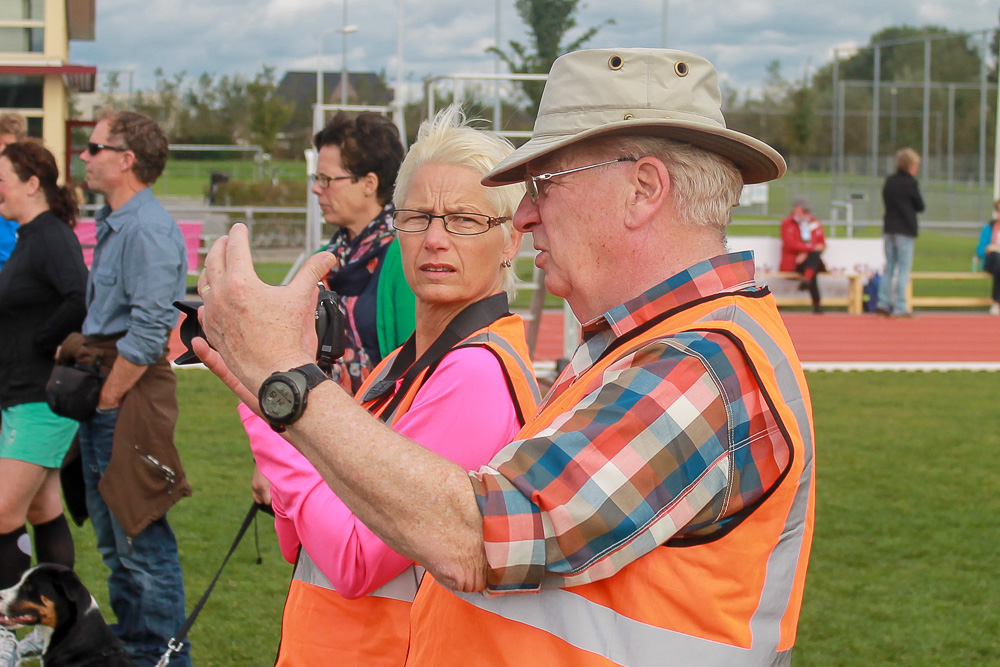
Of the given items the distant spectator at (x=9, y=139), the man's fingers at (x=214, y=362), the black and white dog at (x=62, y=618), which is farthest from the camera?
the distant spectator at (x=9, y=139)

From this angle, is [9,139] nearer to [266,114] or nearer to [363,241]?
[363,241]

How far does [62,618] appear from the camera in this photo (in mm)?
3812

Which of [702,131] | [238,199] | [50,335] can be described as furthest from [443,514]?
[238,199]

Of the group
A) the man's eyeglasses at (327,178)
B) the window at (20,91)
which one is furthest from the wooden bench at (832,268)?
the man's eyeglasses at (327,178)

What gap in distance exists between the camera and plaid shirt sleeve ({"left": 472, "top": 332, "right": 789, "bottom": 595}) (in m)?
1.31

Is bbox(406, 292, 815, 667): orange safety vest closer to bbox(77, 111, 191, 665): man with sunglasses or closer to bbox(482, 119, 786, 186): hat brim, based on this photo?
bbox(482, 119, 786, 186): hat brim

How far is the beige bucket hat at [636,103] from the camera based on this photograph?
1584 mm

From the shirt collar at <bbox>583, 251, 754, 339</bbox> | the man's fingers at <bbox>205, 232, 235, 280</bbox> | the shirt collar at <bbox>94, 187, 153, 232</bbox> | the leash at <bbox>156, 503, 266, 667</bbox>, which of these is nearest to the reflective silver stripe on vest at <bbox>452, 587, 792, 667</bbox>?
the shirt collar at <bbox>583, 251, 754, 339</bbox>

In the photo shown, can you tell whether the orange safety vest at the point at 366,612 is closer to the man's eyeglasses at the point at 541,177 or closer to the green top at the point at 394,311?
the man's eyeglasses at the point at 541,177

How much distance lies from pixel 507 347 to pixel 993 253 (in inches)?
693

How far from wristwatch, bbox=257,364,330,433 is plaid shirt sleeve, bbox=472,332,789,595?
26cm

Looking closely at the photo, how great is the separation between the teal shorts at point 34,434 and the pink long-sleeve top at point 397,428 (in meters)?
2.71

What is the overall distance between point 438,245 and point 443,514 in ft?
3.88

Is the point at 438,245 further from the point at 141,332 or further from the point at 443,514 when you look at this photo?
the point at 141,332
